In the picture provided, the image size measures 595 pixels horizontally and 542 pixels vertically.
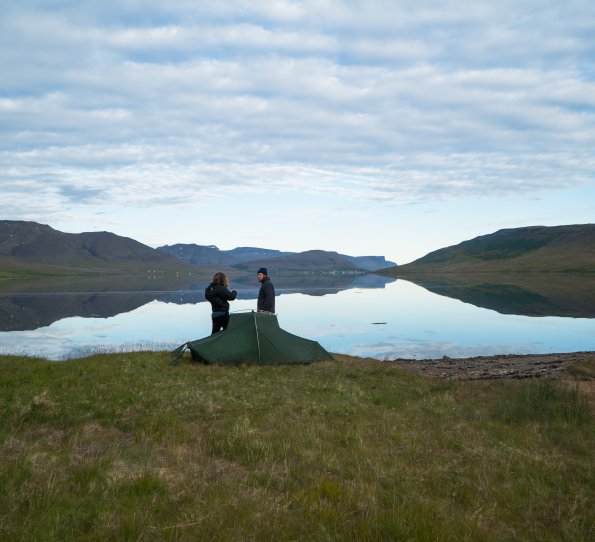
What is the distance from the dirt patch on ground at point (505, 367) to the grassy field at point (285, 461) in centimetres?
542

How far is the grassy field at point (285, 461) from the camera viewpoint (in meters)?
5.36

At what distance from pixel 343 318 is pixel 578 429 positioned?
125 feet

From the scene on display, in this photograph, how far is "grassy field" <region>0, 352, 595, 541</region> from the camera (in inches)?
211

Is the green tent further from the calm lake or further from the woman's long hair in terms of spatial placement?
the calm lake

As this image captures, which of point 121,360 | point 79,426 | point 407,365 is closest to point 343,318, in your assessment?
point 407,365

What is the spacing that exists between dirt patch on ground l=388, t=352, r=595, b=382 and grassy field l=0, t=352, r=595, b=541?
542 centimetres

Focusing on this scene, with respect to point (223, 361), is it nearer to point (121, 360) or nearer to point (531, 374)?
point (121, 360)

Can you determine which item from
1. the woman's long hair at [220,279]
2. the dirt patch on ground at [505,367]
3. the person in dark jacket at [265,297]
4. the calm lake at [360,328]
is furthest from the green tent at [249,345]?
the calm lake at [360,328]

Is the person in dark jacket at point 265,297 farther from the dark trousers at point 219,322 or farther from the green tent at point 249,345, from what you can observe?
the dark trousers at point 219,322

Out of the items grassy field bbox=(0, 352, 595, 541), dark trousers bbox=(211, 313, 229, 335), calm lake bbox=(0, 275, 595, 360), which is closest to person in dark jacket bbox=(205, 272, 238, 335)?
dark trousers bbox=(211, 313, 229, 335)

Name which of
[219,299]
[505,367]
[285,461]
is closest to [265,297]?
[219,299]

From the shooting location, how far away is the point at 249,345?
705 inches

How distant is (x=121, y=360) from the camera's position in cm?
1691

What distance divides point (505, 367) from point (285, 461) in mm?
16428
